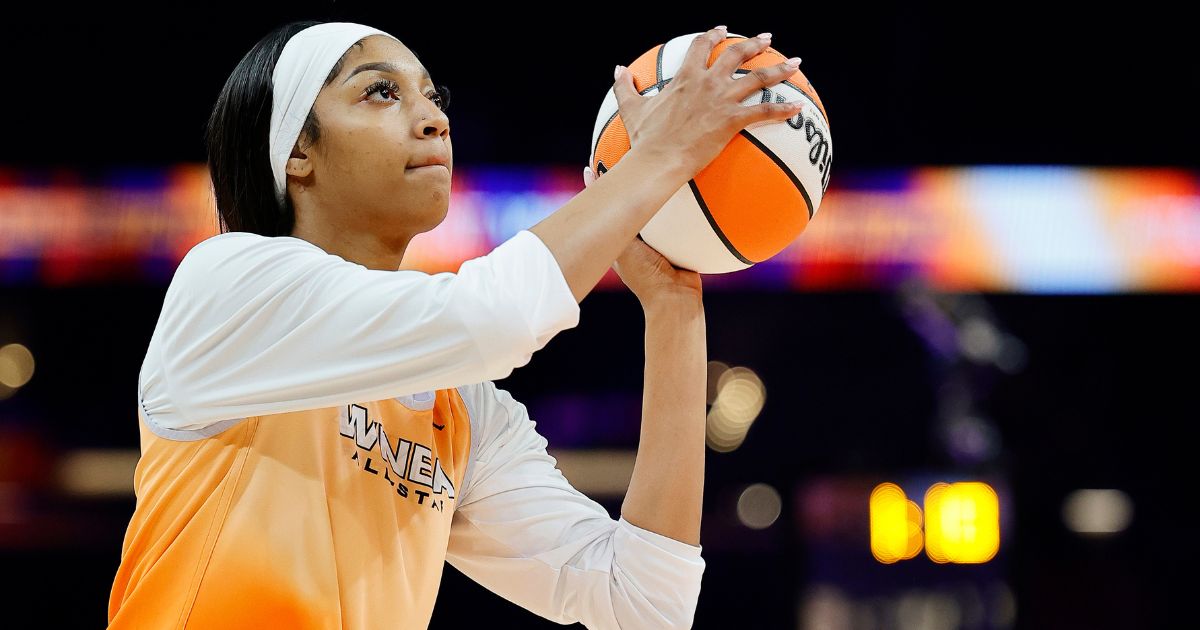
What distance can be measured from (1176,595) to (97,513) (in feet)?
30.3

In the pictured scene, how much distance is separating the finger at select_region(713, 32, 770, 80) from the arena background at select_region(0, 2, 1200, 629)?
14.9ft

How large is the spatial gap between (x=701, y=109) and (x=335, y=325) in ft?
2.07

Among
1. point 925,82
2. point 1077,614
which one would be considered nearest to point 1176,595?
point 1077,614

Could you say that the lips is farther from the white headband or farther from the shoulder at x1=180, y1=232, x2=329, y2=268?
the shoulder at x1=180, y1=232, x2=329, y2=268

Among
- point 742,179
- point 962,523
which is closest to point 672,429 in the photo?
point 742,179

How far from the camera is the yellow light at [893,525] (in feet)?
29.2

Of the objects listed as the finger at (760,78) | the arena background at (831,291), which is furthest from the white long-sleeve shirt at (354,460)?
the arena background at (831,291)

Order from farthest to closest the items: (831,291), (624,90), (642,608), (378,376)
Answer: (831,291) < (642,608) < (624,90) < (378,376)

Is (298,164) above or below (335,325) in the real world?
above

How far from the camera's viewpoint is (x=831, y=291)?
29.6ft

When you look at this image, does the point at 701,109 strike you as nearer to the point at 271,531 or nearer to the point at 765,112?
the point at 765,112

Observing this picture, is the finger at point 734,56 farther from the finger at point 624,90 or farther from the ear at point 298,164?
the ear at point 298,164

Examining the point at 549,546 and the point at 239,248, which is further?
the point at 549,546

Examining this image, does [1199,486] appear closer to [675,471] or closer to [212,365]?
[675,471]
